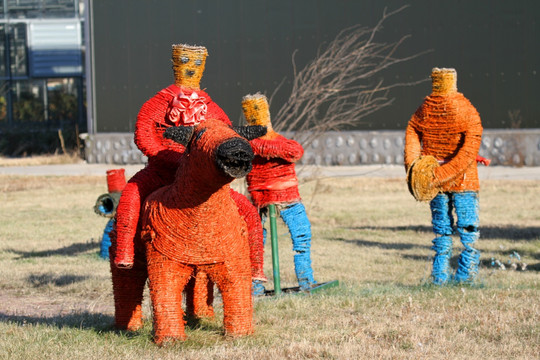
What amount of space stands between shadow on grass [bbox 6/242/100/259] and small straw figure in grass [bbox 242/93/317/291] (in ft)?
13.0

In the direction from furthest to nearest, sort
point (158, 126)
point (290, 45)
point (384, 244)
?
point (290, 45)
point (384, 244)
point (158, 126)

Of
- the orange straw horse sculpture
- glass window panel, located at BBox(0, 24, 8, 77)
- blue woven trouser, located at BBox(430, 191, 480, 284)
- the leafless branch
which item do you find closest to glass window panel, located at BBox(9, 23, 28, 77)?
glass window panel, located at BBox(0, 24, 8, 77)

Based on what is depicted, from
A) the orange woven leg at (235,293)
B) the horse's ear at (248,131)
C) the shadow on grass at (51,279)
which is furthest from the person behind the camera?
the shadow on grass at (51,279)

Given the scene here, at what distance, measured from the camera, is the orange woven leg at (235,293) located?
506 cm

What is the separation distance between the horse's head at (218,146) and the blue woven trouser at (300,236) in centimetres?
278

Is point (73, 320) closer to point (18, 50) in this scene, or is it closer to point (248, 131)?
point (248, 131)

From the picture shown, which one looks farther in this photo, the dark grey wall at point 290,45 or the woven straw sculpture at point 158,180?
the dark grey wall at point 290,45

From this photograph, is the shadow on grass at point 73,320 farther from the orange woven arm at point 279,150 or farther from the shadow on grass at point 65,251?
the shadow on grass at point 65,251

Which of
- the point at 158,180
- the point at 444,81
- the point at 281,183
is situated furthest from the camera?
the point at 444,81

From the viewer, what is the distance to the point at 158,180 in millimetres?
5625

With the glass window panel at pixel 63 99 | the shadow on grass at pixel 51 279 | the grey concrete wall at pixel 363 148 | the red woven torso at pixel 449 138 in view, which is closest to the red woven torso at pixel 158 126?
the red woven torso at pixel 449 138

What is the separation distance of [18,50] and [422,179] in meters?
24.5

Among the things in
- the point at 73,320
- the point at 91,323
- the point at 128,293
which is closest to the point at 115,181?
the point at 73,320

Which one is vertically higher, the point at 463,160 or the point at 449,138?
the point at 449,138
